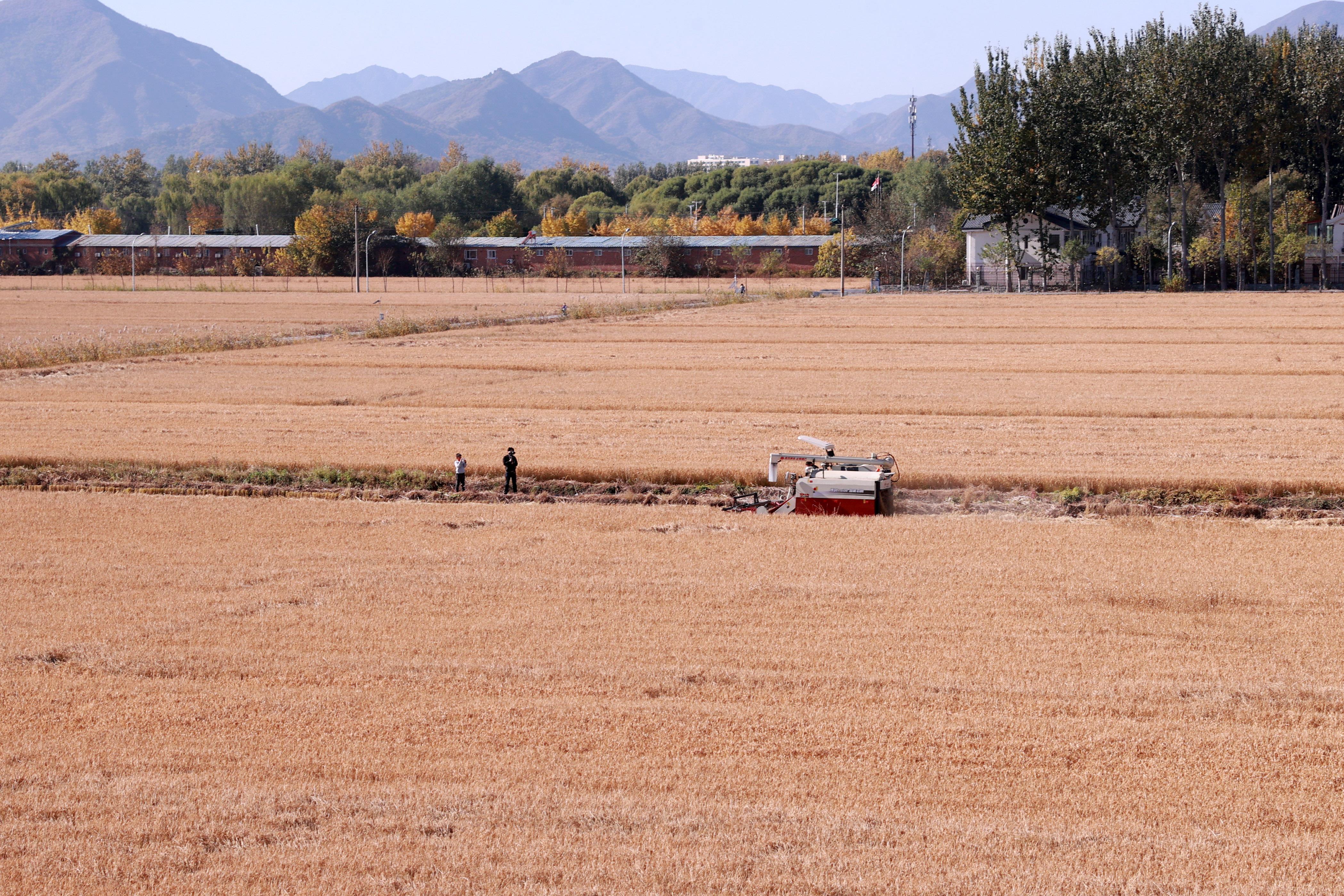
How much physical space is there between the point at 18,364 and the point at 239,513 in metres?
32.6

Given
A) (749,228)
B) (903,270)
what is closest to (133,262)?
(749,228)

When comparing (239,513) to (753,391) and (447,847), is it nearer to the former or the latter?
(447,847)

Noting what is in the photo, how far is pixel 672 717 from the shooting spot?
441 inches

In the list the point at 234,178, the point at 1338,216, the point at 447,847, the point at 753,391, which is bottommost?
the point at 447,847

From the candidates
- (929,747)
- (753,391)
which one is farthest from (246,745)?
(753,391)

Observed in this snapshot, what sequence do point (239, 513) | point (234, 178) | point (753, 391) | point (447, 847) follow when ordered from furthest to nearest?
point (234, 178) → point (753, 391) → point (239, 513) → point (447, 847)

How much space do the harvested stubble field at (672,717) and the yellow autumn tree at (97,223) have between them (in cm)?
17405

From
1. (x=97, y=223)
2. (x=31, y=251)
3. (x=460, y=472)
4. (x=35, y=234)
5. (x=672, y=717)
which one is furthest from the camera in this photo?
(x=97, y=223)

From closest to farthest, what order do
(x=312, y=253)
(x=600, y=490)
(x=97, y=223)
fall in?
(x=600, y=490) → (x=312, y=253) → (x=97, y=223)

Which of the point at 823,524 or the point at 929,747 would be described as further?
the point at 823,524

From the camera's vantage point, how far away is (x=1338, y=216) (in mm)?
109312

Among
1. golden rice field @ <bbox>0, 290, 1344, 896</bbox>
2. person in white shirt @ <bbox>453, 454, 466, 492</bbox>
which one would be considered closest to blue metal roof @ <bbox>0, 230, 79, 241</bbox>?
golden rice field @ <bbox>0, 290, 1344, 896</bbox>

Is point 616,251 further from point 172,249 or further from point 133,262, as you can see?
point 172,249

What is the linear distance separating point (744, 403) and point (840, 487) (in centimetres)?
1548
